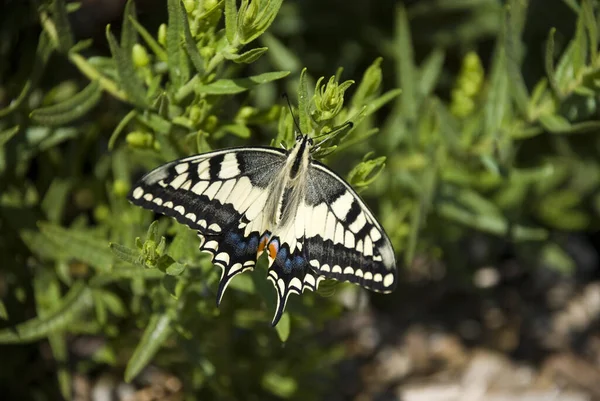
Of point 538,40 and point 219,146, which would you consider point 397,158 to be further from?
point 538,40

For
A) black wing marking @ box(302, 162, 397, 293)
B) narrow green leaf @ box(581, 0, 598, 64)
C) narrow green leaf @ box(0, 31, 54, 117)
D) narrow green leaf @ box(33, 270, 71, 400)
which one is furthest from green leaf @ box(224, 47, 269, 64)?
narrow green leaf @ box(33, 270, 71, 400)

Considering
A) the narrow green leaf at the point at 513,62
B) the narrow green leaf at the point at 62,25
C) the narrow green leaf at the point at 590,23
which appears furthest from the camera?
the narrow green leaf at the point at 513,62

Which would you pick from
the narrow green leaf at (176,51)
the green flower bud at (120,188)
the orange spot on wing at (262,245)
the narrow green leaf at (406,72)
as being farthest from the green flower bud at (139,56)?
the narrow green leaf at (406,72)

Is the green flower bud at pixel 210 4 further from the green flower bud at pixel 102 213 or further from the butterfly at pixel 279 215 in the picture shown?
the green flower bud at pixel 102 213

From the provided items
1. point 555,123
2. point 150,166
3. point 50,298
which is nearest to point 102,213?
point 150,166

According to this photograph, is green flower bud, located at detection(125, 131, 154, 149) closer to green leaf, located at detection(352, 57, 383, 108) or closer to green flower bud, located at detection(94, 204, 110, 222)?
green flower bud, located at detection(94, 204, 110, 222)

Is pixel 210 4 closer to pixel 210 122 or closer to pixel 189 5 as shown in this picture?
pixel 189 5
